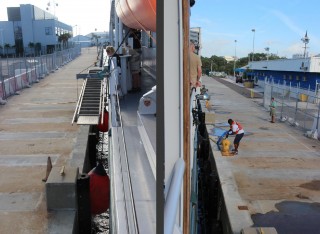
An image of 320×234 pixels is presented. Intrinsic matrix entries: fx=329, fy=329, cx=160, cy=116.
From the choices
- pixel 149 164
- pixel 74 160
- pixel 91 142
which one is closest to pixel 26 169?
pixel 74 160

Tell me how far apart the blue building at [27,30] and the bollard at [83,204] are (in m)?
37.9

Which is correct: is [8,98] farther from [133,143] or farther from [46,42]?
[46,42]

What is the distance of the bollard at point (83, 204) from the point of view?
607cm

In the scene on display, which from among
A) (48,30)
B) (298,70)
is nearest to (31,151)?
(298,70)

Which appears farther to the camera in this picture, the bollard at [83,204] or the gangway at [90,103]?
the gangway at [90,103]

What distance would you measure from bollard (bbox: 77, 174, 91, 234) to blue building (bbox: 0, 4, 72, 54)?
A: 37.9 m

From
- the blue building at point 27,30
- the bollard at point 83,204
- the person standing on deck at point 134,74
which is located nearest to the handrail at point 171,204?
the bollard at point 83,204

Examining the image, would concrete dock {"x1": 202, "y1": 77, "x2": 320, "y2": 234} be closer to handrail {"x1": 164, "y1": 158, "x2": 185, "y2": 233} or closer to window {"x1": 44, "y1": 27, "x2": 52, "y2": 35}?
handrail {"x1": 164, "y1": 158, "x2": 185, "y2": 233}

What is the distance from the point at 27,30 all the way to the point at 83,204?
47.2 meters

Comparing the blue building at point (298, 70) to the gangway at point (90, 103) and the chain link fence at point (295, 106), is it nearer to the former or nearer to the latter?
the chain link fence at point (295, 106)

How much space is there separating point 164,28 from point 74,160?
7.48 metres

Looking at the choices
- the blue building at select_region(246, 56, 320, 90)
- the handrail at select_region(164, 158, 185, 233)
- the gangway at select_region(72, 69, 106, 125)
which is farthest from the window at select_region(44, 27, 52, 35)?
the handrail at select_region(164, 158, 185, 233)

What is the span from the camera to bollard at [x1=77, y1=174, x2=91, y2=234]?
6.07 metres

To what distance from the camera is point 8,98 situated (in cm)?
1834
